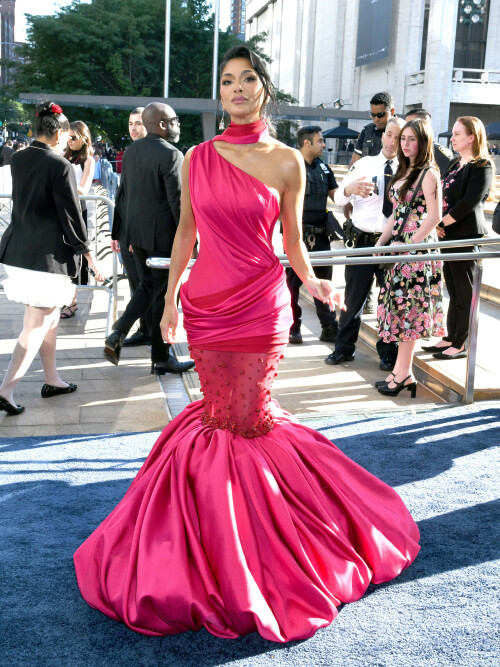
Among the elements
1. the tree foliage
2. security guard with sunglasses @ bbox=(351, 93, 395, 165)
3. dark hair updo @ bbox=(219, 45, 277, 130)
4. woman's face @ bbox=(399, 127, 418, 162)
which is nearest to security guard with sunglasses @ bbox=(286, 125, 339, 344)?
security guard with sunglasses @ bbox=(351, 93, 395, 165)

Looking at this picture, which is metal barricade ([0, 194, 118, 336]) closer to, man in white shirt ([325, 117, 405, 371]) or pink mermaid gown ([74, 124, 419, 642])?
man in white shirt ([325, 117, 405, 371])

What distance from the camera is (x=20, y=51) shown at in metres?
37.7

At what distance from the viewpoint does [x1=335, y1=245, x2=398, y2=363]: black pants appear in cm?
627

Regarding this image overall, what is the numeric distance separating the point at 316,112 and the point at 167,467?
3629cm

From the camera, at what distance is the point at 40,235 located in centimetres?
496

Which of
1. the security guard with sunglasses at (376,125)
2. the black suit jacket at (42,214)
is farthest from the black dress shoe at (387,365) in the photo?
the black suit jacket at (42,214)

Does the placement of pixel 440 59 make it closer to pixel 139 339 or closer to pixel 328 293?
pixel 139 339

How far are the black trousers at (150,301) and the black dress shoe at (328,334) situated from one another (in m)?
1.76

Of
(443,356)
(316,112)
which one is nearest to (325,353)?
(443,356)

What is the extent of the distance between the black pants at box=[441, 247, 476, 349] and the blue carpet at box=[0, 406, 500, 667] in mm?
1555

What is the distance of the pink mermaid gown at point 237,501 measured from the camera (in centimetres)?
270

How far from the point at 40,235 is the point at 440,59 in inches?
1709

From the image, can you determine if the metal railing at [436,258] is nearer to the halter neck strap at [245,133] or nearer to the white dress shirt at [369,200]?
the white dress shirt at [369,200]

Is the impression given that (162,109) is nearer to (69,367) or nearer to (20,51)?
(69,367)
